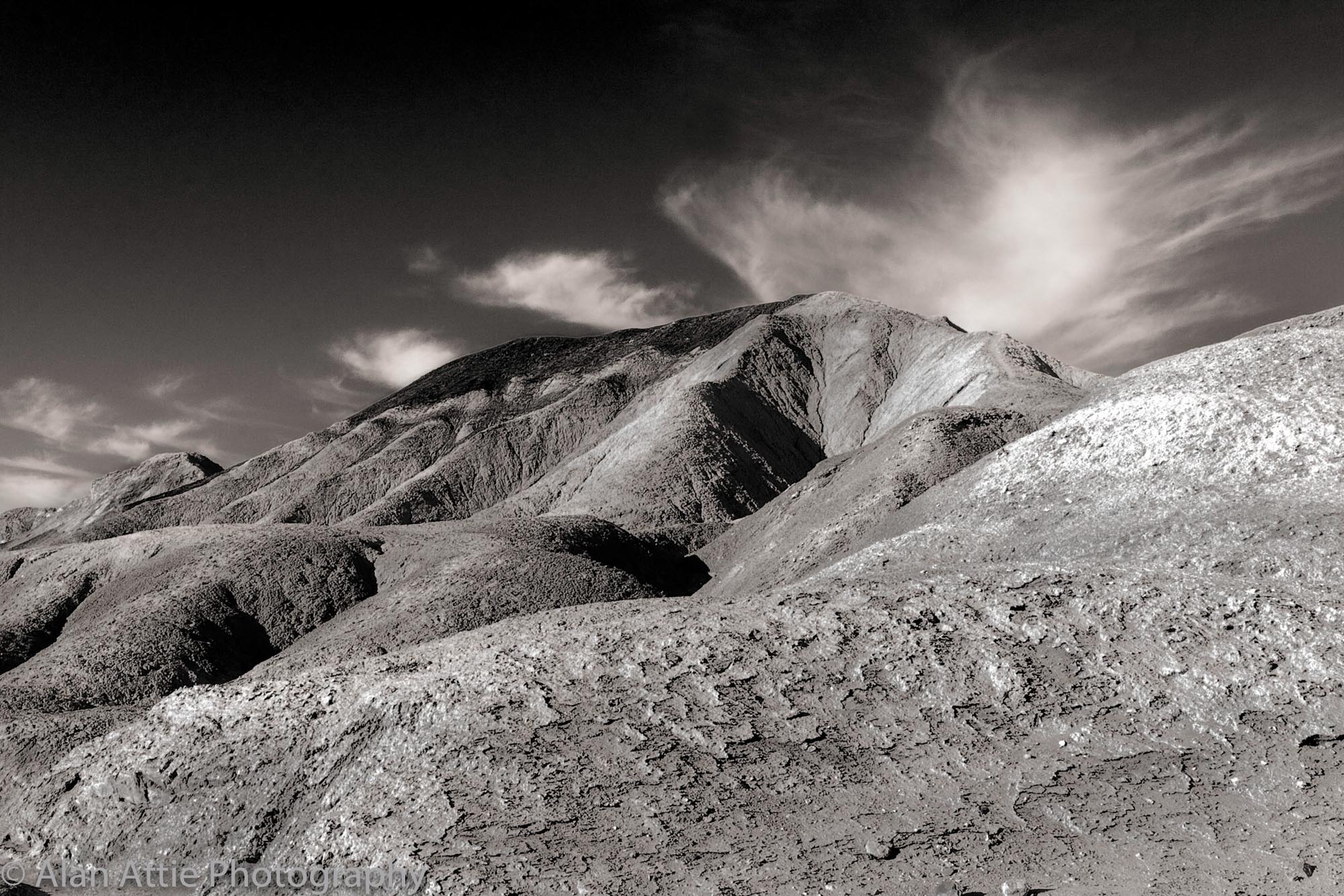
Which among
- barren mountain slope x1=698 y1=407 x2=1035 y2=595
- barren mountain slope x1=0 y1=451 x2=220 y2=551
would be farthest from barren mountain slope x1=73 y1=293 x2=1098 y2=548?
barren mountain slope x1=0 y1=451 x2=220 y2=551

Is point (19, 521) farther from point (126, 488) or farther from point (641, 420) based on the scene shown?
point (641, 420)

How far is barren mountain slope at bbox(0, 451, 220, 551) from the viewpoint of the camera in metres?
95.9

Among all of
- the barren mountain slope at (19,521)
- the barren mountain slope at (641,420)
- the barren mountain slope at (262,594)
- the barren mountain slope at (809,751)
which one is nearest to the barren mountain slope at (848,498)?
the barren mountain slope at (262,594)

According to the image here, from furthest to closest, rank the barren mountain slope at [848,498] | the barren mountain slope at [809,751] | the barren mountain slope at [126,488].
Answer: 1. the barren mountain slope at [126,488]
2. the barren mountain slope at [848,498]
3. the barren mountain slope at [809,751]

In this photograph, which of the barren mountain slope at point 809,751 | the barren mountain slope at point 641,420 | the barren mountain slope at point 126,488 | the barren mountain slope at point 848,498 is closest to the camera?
the barren mountain slope at point 809,751

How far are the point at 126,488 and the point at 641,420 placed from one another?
228 ft

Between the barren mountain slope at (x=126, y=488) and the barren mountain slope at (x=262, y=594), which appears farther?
the barren mountain slope at (x=126, y=488)

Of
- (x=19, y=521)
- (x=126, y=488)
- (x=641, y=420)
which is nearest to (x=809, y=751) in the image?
(x=641, y=420)

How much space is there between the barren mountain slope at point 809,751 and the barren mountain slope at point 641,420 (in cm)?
2586

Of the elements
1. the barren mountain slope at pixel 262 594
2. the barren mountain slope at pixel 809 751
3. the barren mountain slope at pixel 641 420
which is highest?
the barren mountain slope at pixel 641 420

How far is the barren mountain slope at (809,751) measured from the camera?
9.64m

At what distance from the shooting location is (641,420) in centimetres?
6197

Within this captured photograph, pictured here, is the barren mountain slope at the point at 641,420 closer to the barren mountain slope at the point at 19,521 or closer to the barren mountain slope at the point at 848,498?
the barren mountain slope at the point at 848,498

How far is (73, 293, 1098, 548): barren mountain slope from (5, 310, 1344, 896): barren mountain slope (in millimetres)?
25862
